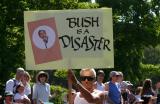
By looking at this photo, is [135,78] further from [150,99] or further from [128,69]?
[150,99]

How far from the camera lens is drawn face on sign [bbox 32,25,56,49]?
9.05 m

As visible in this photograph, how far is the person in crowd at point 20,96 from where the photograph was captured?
525 inches

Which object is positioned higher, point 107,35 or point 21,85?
point 107,35

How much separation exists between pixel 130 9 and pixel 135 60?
3648 millimetres

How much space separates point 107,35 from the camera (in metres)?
9.18

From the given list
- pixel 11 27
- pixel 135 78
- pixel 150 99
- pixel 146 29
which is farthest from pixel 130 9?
pixel 150 99

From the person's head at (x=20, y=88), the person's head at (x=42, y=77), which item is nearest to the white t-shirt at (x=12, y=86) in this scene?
the person's head at (x=20, y=88)

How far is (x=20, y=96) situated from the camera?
13531 millimetres

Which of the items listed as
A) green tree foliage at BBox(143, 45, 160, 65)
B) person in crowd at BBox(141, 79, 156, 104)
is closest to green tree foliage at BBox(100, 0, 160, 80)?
person in crowd at BBox(141, 79, 156, 104)

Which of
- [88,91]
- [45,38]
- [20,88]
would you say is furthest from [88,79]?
[20,88]

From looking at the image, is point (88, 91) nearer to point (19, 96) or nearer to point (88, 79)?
point (88, 79)

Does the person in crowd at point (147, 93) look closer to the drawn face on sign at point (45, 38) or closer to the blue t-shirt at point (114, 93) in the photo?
the blue t-shirt at point (114, 93)

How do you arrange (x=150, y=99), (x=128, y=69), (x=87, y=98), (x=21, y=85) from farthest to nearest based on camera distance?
(x=128, y=69) < (x=150, y=99) < (x=21, y=85) < (x=87, y=98)

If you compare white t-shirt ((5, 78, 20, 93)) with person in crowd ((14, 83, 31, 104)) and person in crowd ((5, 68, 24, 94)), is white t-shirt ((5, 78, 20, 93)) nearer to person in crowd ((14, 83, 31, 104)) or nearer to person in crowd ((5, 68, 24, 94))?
person in crowd ((5, 68, 24, 94))
